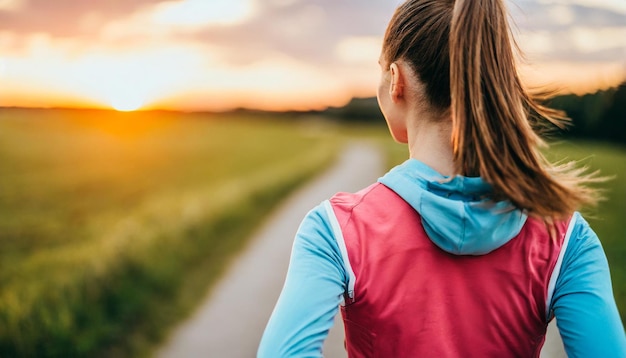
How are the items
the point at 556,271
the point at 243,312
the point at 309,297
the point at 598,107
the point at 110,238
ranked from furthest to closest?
the point at 598,107 < the point at 110,238 < the point at 243,312 < the point at 556,271 < the point at 309,297

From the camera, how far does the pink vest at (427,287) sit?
0.98m

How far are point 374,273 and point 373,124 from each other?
218 ft

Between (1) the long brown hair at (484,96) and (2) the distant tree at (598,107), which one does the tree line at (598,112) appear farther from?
(1) the long brown hair at (484,96)

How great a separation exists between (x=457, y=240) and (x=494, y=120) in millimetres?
258

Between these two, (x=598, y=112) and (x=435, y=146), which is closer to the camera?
(x=435, y=146)

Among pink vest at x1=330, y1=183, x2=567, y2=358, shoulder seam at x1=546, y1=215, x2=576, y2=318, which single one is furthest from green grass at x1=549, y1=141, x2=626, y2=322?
pink vest at x1=330, y1=183, x2=567, y2=358

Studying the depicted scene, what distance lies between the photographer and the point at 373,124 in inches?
2616

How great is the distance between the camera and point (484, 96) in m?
1.00

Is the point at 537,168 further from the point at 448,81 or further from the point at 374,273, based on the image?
the point at 374,273

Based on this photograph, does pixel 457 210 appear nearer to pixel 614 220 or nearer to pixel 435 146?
pixel 435 146

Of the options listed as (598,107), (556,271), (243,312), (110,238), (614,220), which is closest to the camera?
(556,271)

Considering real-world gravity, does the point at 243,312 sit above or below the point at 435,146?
below

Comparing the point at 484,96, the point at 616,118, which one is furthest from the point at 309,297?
the point at 616,118

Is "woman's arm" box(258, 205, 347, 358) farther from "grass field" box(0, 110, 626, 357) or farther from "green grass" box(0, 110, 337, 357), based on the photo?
"green grass" box(0, 110, 337, 357)
